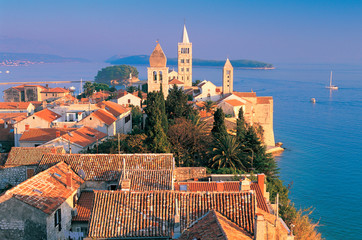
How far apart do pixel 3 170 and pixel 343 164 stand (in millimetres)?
35791

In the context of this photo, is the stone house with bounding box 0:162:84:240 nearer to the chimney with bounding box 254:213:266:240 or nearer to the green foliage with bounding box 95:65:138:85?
the chimney with bounding box 254:213:266:240

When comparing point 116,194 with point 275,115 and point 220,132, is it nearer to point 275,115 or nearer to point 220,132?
point 220,132

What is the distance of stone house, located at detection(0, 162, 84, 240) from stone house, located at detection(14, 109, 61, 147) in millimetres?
19476

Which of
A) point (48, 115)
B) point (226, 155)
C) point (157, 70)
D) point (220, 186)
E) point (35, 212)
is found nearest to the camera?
point (35, 212)

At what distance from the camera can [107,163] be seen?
16.5 m

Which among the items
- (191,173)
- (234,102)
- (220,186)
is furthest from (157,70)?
(220,186)

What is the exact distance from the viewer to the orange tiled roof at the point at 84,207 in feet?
44.8

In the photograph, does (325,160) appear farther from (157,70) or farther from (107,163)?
(107,163)

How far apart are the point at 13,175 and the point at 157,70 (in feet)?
86.2

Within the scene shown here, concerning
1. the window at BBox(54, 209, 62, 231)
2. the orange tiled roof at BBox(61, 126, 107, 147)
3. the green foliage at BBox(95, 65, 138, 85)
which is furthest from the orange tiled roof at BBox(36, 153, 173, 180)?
the green foliage at BBox(95, 65, 138, 85)

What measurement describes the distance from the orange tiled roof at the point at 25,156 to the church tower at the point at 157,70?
24.4 m

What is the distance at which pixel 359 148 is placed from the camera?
50.0 meters

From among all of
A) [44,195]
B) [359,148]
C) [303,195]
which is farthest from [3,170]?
[359,148]

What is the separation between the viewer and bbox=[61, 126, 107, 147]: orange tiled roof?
83.0 feet
